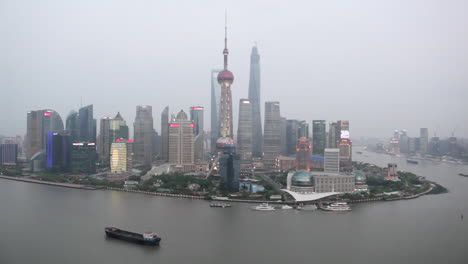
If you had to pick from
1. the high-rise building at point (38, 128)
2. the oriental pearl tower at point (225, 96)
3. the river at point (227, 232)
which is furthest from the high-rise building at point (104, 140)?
the river at point (227, 232)

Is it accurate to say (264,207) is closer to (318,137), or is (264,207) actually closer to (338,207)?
(338,207)

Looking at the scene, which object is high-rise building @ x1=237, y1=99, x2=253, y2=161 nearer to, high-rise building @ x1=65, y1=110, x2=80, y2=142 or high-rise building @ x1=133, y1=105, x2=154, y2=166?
high-rise building @ x1=133, y1=105, x2=154, y2=166

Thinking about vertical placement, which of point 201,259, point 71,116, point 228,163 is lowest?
point 201,259

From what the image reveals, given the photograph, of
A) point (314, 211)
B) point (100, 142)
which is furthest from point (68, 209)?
point (100, 142)

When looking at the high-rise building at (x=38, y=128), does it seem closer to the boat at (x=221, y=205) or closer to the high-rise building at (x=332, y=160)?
the boat at (x=221, y=205)

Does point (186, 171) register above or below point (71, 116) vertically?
below

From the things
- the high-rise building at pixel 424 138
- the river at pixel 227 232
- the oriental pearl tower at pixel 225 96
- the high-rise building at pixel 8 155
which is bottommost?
the river at pixel 227 232

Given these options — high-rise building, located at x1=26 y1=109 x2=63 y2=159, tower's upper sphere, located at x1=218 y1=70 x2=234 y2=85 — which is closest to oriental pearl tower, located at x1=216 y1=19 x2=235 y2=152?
tower's upper sphere, located at x1=218 y1=70 x2=234 y2=85

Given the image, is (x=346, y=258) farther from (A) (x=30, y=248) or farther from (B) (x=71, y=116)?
(B) (x=71, y=116)
